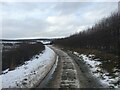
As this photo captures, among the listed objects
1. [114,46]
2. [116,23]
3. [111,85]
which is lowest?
[111,85]

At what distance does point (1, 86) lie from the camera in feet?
34.9

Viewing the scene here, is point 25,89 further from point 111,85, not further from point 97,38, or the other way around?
point 97,38

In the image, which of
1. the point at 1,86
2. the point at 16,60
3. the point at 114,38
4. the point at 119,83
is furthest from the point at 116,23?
the point at 1,86

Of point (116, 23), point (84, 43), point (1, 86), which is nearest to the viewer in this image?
point (1, 86)

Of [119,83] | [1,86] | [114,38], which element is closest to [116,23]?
[114,38]

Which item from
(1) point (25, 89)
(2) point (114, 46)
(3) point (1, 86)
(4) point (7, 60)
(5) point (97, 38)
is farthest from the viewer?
(5) point (97, 38)

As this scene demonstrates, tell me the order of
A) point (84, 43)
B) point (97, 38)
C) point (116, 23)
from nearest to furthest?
point (116, 23), point (97, 38), point (84, 43)

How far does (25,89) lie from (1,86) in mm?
1382

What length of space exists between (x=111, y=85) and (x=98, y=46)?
33.4 metres

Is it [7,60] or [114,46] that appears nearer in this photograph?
[7,60]

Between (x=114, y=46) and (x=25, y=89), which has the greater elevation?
(x=114, y=46)

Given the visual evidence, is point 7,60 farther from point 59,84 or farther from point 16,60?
point 59,84

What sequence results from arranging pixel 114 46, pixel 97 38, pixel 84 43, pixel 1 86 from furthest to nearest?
1. pixel 84 43
2. pixel 97 38
3. pixel 114 46
4. pixel 1 86

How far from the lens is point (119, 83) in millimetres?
11602
